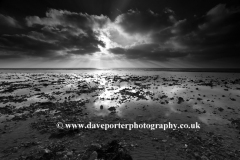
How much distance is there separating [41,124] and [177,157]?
889 centimetres

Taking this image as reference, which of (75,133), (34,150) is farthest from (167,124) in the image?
(34,150)

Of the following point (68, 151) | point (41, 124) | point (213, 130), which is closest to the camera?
point (68, 151)

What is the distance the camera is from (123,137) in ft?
22.3

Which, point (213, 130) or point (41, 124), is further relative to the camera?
point (41, 124)

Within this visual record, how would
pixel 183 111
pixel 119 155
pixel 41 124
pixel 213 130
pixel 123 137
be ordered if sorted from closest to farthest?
1. pixel 119 155
2. pixel 123 137
3. pixel 213 130
4. pixel 41 124
5. pixel 183 111

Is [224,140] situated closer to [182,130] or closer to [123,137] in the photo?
[182,130]

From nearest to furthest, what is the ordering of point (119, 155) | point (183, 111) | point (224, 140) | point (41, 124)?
point (119, 155), point (224, 140), point (41, 124), point (183, 111)

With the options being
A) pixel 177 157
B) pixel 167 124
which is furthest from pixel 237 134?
pixel 177 157

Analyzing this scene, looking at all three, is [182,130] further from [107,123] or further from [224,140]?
[107,123]

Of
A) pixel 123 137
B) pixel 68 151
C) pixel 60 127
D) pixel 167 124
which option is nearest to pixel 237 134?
pixel 167 124

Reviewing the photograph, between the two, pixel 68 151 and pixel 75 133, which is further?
pixel 75 133

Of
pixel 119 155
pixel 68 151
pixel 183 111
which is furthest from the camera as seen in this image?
pixel 183 111

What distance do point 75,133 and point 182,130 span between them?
7.01m

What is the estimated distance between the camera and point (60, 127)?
7.71 metres
